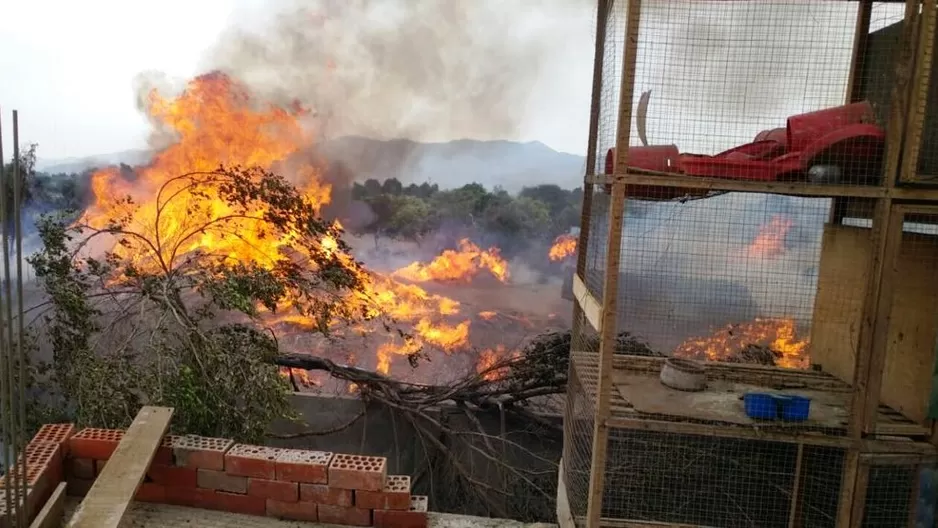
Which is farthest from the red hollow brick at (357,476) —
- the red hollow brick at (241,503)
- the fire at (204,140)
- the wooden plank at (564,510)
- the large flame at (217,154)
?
the fire at (204,140)

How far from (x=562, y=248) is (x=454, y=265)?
2.61m

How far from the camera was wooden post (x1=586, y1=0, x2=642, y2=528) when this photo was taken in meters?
2.54

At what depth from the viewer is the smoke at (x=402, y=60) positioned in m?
11.2

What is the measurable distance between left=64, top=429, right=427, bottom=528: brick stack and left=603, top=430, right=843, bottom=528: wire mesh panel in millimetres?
1450

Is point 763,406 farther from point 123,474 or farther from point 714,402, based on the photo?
point 123,474

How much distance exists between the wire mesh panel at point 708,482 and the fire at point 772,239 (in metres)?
1.81

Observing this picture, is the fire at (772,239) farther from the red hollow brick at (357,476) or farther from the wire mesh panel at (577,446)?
the red hollow brick at (357,476)

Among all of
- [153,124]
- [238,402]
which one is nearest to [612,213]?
[238,402]

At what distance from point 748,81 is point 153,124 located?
11.3 meters

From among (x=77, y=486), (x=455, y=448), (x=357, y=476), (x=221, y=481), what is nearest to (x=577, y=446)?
(x=357, y=476)

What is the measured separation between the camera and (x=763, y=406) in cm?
292

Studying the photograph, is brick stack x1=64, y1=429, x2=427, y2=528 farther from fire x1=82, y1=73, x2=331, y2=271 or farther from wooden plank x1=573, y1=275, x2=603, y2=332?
fire x1=82, y1=73, x2=331, y2=271

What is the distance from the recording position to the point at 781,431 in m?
2.86

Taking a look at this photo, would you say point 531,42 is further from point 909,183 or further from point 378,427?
point 909,183
